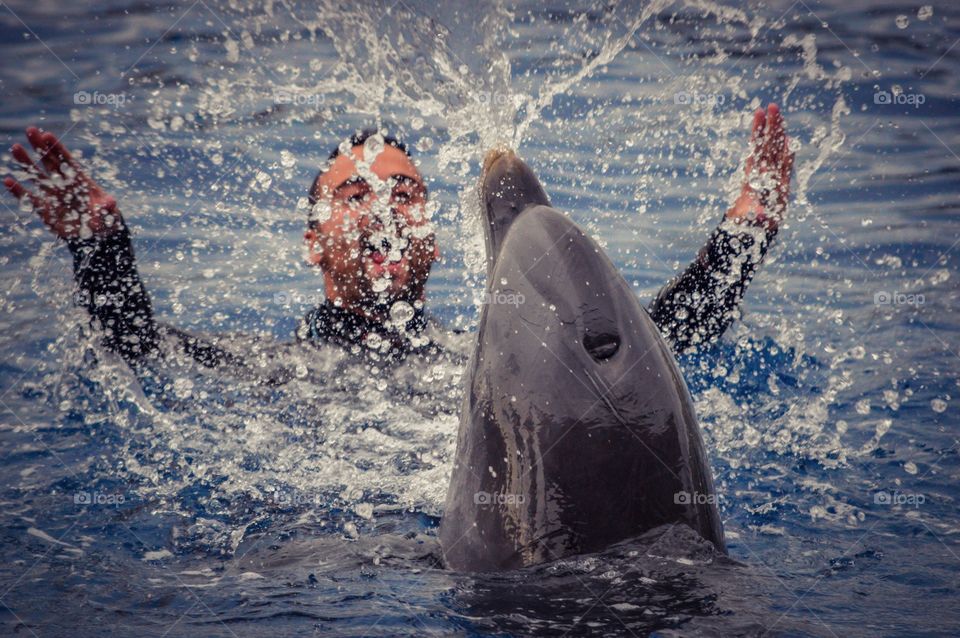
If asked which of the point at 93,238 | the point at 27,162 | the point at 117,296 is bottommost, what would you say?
the point at 117,296

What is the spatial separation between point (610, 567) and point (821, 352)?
18.2 feet

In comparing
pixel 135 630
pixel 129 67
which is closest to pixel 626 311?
pixel 135 630

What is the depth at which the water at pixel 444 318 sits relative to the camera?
98.0 inches

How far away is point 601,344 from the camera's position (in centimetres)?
220

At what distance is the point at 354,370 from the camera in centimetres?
536

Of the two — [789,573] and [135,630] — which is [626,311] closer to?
[789,573]
